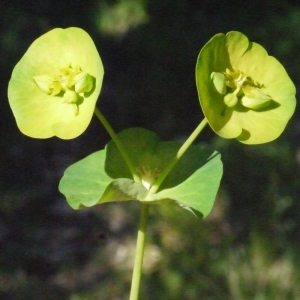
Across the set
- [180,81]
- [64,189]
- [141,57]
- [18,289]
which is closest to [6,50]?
[141,57]

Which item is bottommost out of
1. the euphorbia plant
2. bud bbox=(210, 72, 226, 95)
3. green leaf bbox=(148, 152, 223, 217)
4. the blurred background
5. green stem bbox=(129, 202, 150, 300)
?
the blurred background

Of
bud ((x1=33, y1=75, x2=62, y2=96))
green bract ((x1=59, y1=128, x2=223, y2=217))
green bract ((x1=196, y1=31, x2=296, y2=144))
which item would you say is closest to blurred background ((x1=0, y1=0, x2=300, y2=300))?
green bract ((x1=59, y1=128, x2=223, y2=217))

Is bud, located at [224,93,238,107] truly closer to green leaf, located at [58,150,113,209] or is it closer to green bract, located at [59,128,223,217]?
green bract, located at [59,128,223,217]

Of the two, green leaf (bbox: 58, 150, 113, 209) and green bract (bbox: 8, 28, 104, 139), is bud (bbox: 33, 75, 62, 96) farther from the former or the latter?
green leaf (bbox: 58, 150, 113, 209)

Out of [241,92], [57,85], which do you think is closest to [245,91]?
[241,92]

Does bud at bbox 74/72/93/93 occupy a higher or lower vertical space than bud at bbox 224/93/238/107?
higher

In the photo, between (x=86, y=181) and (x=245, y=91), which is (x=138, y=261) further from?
(x=245, y=91)

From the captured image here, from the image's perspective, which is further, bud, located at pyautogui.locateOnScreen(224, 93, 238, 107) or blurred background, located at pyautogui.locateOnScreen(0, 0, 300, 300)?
blurred background, located at pyautogui.locateOnScreen(0, 0, 300, 300)
